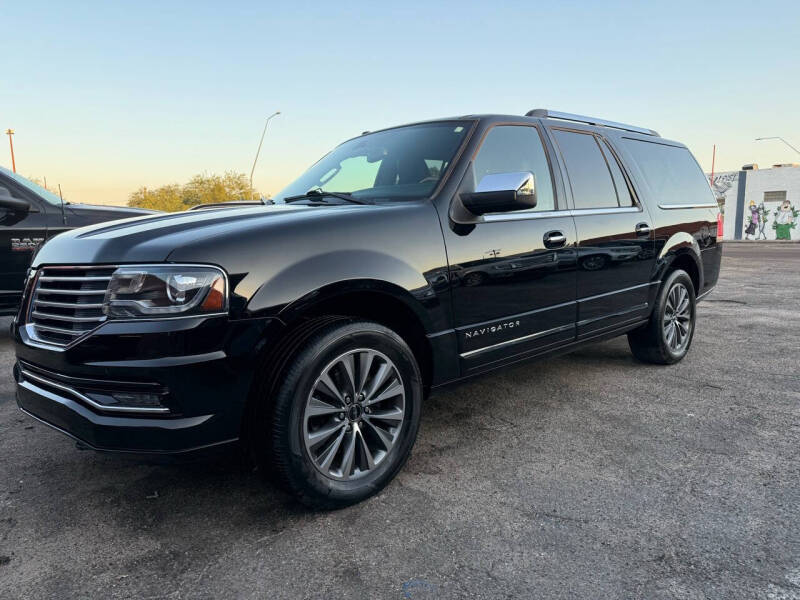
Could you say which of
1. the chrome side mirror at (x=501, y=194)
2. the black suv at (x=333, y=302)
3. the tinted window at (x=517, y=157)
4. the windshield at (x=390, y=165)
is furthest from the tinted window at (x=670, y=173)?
the chrome side mirror at (x=501, y=194)

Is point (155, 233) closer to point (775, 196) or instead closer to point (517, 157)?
point (517, 157)

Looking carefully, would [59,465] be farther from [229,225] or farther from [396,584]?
[396,584]

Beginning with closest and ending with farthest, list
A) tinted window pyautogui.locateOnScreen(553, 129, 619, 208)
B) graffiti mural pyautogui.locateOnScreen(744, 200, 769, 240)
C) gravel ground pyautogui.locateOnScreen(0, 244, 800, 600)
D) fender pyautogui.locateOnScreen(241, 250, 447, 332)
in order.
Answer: gravel ground pyautogui.locateOnScreen(0, 244, 800, 600) < fender pyautogui.locateOnScreen(241, 250, 447, 332) < tinted window pyautogui.locateOnScreen(553, 129, 619, 208) < graffiti mural pyautogui.locateOnScreen(744, 200, 769, 240)

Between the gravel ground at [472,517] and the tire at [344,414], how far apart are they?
15 centimetres

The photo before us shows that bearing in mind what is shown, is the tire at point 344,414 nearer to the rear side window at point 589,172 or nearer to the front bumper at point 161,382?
the front bumper at point 161,382

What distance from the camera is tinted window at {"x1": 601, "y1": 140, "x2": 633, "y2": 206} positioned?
13.5 feet

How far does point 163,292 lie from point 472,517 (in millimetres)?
1523

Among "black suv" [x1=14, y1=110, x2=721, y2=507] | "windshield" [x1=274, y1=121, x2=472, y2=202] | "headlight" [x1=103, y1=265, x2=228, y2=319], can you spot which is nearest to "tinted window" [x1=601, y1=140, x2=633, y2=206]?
"black suv" [x1=14, y1=110, x2=721, y2=507]

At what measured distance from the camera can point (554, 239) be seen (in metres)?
3.38

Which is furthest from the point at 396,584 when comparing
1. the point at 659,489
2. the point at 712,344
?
the point at 712,344

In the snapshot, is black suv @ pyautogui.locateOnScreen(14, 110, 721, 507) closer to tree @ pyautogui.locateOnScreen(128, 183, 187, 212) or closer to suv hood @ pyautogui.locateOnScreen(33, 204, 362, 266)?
suv hood @ pyautogui.locateOnScreen(33, 204, 362, 266)

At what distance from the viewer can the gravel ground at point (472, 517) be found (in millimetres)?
1957

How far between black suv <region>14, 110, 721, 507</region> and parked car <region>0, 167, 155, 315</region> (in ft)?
10.7

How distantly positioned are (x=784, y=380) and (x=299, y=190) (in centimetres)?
383
